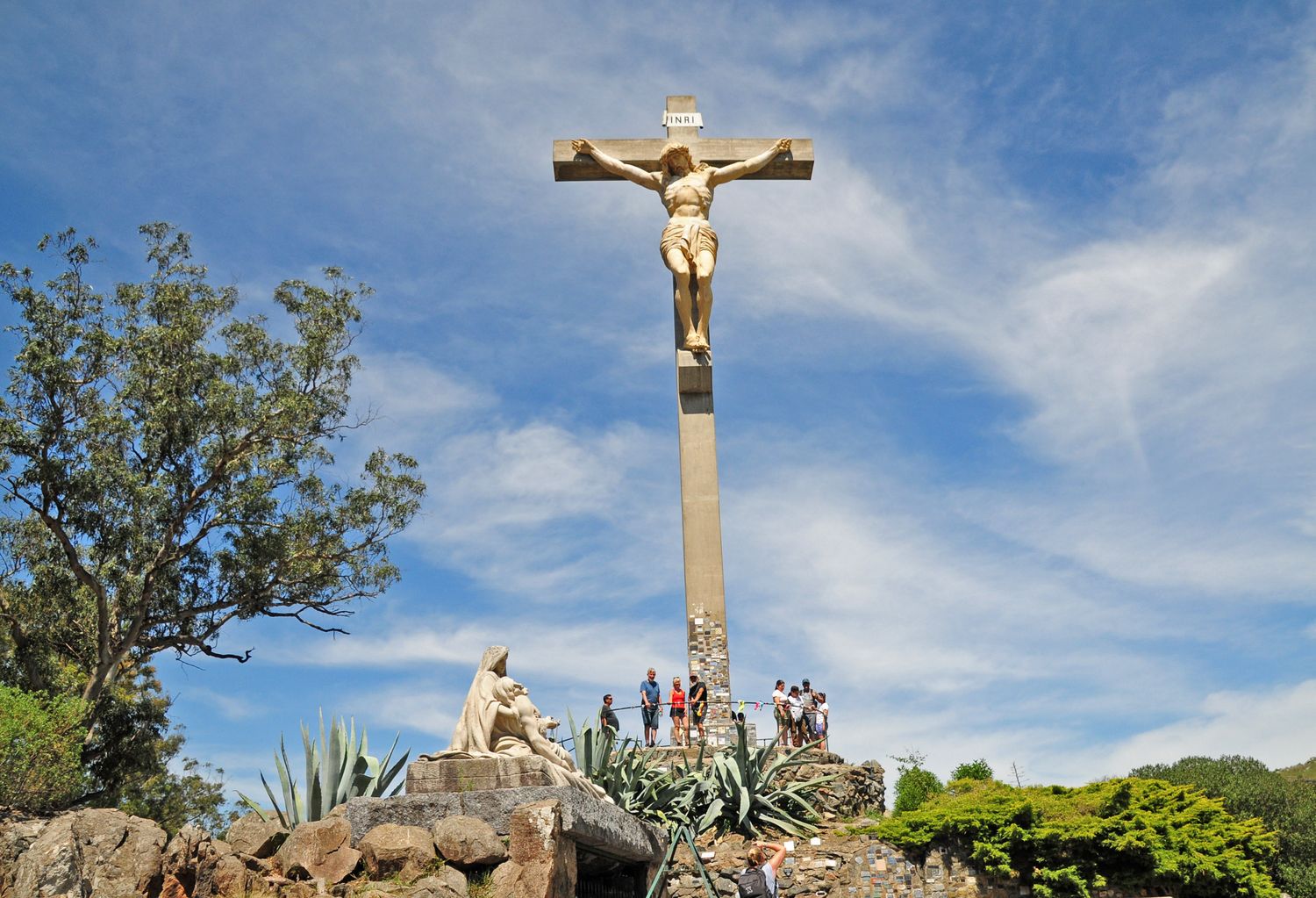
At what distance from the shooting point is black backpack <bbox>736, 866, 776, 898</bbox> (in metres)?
6.77

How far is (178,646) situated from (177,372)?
3.81m

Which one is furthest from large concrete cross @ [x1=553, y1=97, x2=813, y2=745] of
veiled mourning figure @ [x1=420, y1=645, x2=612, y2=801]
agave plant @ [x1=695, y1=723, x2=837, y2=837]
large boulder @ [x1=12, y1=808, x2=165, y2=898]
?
large boulder @ [x1=12, y1=808, x2=165, y2=898]

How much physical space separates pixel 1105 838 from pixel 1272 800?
8.84m

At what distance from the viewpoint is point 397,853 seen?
5594 millimetres

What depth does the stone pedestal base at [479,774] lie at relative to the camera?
6.06m

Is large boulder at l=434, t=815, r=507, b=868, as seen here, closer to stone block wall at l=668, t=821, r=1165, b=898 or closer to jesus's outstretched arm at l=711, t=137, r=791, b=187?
stone block wall at l=668, t=821, r=1165, b=898

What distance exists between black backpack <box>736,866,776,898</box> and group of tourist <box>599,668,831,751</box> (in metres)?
5.68

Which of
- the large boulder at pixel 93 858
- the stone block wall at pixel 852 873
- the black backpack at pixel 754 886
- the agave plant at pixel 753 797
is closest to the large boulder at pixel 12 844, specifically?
the large boulder at pixel 93 858

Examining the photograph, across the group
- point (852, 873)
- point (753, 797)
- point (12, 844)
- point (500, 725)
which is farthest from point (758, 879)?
point (12, 844)

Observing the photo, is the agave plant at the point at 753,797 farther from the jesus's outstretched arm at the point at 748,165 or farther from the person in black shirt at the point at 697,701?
the jesus's outstretched arm at the point at 748,165

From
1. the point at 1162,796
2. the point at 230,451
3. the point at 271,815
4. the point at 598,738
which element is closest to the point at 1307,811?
the point at 1162,796

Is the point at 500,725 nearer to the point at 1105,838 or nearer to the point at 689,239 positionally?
the point at 1105,838

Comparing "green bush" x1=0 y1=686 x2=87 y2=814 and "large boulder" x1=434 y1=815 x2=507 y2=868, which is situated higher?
"green bush" x1=0 y1=686 x2=87 y2=814

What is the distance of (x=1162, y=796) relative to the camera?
9750mm
